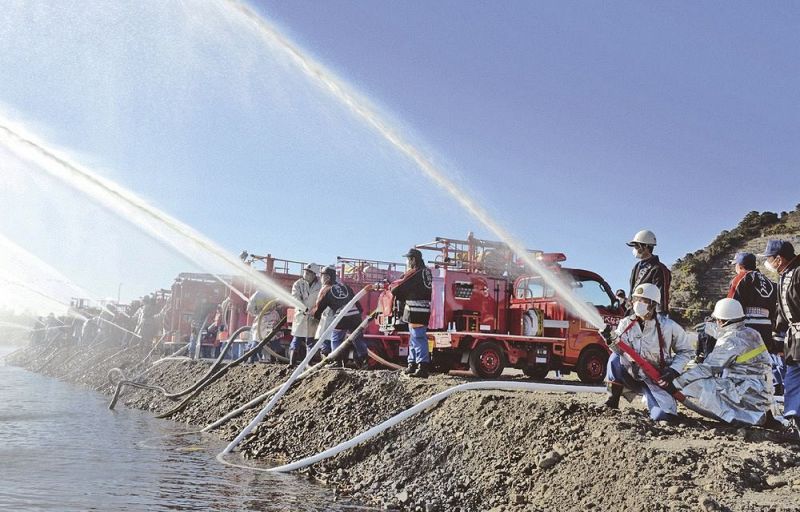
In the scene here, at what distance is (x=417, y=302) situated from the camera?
10125mm

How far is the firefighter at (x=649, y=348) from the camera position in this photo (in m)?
6.75

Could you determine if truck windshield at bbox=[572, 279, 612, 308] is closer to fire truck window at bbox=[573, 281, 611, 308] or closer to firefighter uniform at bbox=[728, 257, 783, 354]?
fire truck window at bbox=[573, 281, 611, 308]

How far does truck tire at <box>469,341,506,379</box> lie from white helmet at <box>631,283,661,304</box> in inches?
238

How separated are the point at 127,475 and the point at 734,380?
7.15 meters

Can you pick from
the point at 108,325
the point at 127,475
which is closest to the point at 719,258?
the point at 127,475

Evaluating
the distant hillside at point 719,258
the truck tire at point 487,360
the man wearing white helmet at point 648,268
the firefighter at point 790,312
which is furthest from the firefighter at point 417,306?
the distant hillside at point 719,258

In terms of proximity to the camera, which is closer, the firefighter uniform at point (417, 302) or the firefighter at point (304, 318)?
the firefighter uniform at point (417, 302)

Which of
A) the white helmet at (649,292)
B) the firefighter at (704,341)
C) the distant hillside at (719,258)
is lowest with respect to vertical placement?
the firefighter at (704,341)

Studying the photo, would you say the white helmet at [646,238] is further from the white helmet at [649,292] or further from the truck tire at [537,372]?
the truck tire at [537,372]

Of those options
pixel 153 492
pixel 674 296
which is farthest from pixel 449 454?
pixel 674 296

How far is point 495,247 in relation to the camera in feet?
51.6

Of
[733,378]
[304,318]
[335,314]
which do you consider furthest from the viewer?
[304,318]

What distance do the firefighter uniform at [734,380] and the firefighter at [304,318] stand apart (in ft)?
26.1

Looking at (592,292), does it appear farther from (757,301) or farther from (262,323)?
(262,323)
